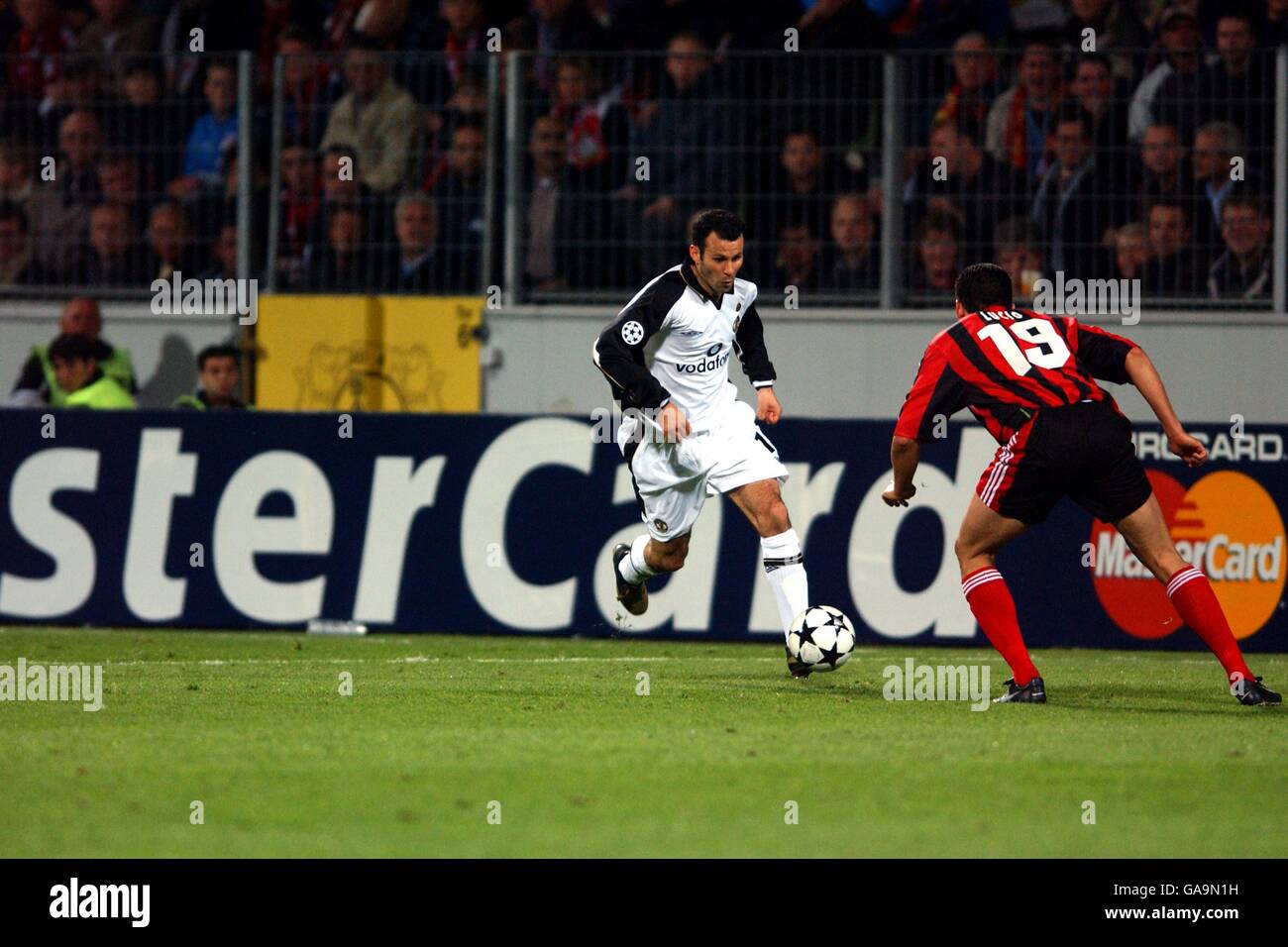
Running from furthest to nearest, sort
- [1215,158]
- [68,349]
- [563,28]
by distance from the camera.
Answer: [563,28] < [68,349] < [1215,158]

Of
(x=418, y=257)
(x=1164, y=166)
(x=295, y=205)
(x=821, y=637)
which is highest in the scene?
(x=1164, y=166)

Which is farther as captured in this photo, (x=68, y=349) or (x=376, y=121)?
(x=376, y=121)

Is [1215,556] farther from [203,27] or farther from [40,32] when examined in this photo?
[40,32]

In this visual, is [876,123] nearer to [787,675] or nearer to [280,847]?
[787,675]

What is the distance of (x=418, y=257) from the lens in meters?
14.2

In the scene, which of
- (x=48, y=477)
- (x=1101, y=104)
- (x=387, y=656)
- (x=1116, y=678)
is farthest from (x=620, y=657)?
(x=1101, y=104)

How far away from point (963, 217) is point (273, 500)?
502 centimetres

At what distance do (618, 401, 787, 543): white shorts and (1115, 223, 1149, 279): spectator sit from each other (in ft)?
13.9

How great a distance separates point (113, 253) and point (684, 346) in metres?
6.61

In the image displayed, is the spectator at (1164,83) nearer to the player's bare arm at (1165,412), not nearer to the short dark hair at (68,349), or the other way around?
the player's bare arm at (1165,412)

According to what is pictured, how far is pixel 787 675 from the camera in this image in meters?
9.87

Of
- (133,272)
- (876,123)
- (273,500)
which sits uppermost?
(876,123)

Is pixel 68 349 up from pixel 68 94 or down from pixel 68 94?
down

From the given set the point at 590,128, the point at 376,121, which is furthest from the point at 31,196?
the point at 590,128
